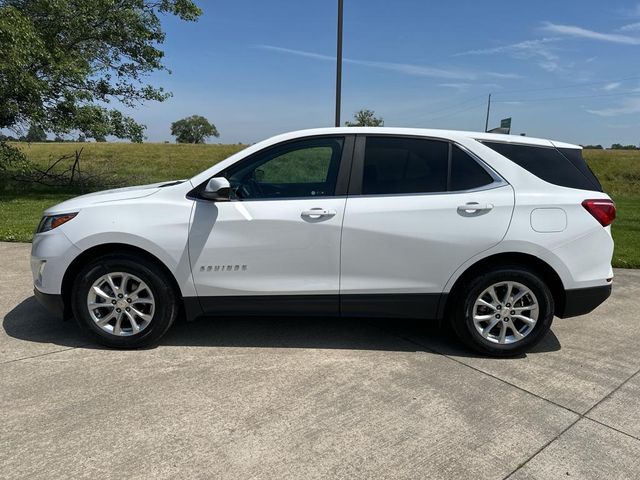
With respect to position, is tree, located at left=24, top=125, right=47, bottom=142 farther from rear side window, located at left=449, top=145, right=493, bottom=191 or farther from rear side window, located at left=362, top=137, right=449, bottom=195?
rear side window, located at left=449, top=145, right=493, bottom=191

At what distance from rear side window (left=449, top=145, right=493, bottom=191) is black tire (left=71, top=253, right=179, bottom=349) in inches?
91.5

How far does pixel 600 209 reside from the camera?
367 cm

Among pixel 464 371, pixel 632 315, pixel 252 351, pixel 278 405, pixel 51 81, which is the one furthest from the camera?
pixel 51 81

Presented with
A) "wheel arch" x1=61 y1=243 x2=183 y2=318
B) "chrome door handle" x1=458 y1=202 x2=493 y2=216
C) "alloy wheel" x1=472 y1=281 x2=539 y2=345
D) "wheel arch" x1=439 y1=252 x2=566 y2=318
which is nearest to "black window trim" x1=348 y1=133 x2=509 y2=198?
"chrome door handle" x1=458 y1=202 x2=493 y2=216

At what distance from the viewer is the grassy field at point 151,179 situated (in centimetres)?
890

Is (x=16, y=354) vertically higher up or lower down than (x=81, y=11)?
lower down

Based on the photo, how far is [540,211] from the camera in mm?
3627

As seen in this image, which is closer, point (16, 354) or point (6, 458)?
point (6, 458)

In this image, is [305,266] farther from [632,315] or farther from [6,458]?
[632,315]

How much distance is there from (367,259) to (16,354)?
2748 mm

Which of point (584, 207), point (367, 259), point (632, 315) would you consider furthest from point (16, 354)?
point (632, 315)

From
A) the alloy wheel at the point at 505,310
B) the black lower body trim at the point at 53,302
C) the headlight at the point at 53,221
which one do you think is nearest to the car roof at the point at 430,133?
the alloy wheel at the point at 505,310

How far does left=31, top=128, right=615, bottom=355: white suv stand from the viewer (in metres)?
3.62

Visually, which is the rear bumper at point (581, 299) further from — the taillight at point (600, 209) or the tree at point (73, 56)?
the tree at point (73, 56)
